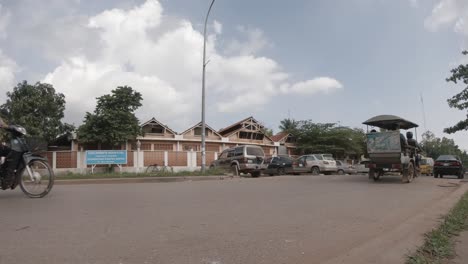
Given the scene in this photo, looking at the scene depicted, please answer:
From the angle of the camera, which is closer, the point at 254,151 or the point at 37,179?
the point at 37,179

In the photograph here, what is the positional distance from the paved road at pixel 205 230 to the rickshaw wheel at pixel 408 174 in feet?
23.2

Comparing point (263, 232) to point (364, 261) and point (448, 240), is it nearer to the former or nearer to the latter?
point (364, 261)

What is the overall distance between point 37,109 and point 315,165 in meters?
23.9

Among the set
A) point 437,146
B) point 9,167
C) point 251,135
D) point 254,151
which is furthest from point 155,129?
point 437,146

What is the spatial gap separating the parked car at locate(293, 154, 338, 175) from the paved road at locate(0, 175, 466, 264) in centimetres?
1708

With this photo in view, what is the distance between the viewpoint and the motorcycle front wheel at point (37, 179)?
7008 mm

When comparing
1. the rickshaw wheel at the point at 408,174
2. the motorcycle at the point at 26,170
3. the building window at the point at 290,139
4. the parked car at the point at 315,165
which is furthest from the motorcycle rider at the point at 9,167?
the building window at the point at 290,139

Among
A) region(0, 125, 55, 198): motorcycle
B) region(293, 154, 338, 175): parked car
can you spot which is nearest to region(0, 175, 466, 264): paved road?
region(0, 125, 55, 198): motorcycle

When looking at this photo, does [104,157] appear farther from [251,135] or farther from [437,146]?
[437,146]

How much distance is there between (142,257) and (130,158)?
74.5 ft

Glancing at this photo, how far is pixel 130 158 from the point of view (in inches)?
979

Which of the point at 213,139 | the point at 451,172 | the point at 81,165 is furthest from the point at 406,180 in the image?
the point at 213,139

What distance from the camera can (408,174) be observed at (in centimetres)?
1398

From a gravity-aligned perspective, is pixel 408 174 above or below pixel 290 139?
below
